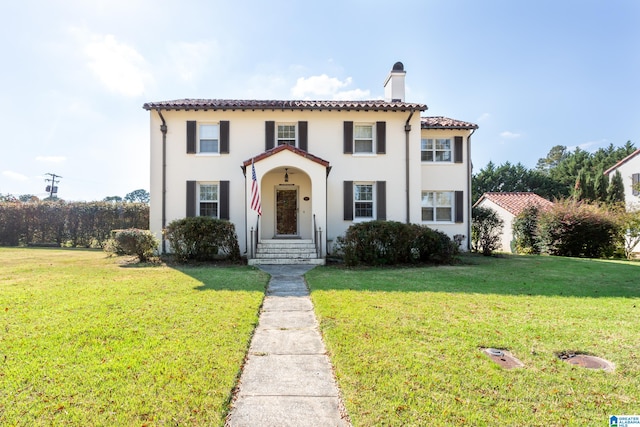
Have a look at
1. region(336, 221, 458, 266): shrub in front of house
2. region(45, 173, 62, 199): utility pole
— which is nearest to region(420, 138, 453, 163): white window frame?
region(336, 221, 458, 266): shrub in front of house

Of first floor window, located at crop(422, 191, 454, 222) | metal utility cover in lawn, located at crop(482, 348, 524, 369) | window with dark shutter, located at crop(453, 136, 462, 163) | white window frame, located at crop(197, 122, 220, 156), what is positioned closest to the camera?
metal utility cover in lawn, located at crop(482, 348, 524, 369)

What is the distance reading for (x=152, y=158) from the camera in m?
14.3

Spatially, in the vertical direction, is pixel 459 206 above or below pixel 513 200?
below

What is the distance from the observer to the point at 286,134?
48.6ft

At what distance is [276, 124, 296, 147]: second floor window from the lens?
14758mm

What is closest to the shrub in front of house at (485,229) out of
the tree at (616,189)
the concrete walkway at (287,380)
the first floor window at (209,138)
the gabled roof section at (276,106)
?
the gabled roof section at (276,106)

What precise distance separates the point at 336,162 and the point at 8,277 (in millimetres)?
11438

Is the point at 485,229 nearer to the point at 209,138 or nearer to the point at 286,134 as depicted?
the point at 286,134

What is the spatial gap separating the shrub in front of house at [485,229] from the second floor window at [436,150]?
3.17m

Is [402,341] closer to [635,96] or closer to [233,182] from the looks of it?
[233,182]

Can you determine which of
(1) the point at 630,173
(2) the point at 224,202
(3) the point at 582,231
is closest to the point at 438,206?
(3) the point at 582,231

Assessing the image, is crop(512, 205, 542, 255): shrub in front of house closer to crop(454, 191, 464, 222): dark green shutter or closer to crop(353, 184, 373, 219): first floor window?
crop(454, 191, 464, 222): dark green shutter

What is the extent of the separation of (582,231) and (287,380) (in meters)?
18.1

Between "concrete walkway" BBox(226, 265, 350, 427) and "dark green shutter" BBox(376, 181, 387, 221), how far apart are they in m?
9.47
